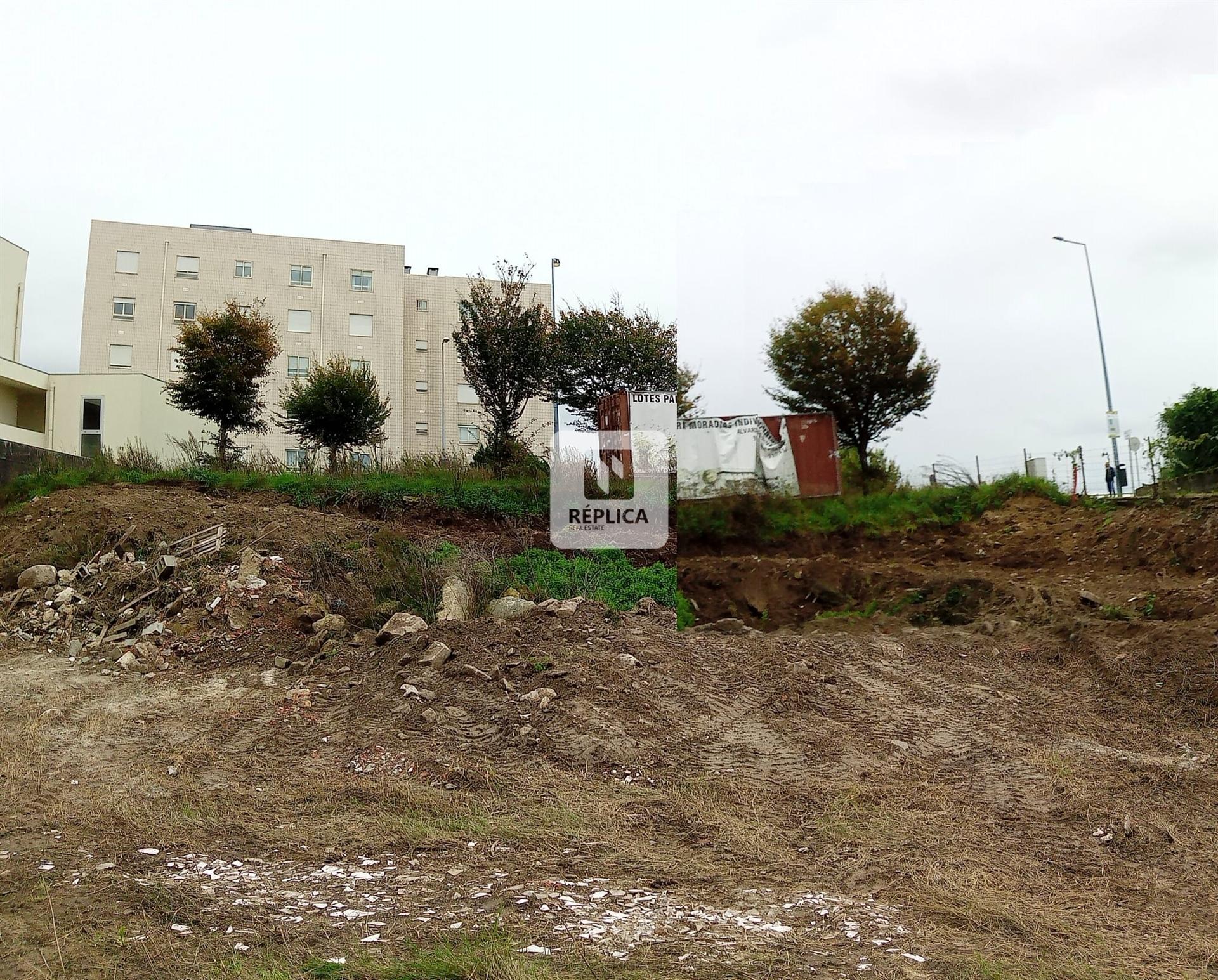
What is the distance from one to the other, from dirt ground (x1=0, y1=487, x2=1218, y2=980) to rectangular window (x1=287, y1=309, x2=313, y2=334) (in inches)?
1108

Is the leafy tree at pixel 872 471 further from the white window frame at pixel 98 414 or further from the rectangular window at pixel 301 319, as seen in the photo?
the rectangular window at pixel 301 319

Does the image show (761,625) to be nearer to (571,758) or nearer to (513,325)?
(571,758)

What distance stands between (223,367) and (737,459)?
52.2ft

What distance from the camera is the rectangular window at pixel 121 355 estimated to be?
34.3 m

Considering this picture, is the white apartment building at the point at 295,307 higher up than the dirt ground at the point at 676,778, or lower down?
higher up

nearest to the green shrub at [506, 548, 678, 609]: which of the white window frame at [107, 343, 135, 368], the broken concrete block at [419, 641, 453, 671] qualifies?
the broken concrete block at [419, 641, 453, 671]

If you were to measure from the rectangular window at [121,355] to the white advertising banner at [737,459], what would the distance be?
110 ft

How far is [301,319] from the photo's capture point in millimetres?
36500

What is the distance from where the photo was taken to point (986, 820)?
5.27m

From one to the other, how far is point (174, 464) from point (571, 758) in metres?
11.8

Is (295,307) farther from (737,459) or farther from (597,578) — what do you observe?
(737,459)

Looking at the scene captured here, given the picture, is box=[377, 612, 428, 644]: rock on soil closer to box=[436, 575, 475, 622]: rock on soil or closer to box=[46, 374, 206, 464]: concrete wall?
box=[436, 575, 475, 622]: rock on soil

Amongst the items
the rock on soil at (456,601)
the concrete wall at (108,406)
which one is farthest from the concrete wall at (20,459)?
the concrete wall at (108,406)

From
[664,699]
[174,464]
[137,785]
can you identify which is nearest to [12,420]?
[174,464]
